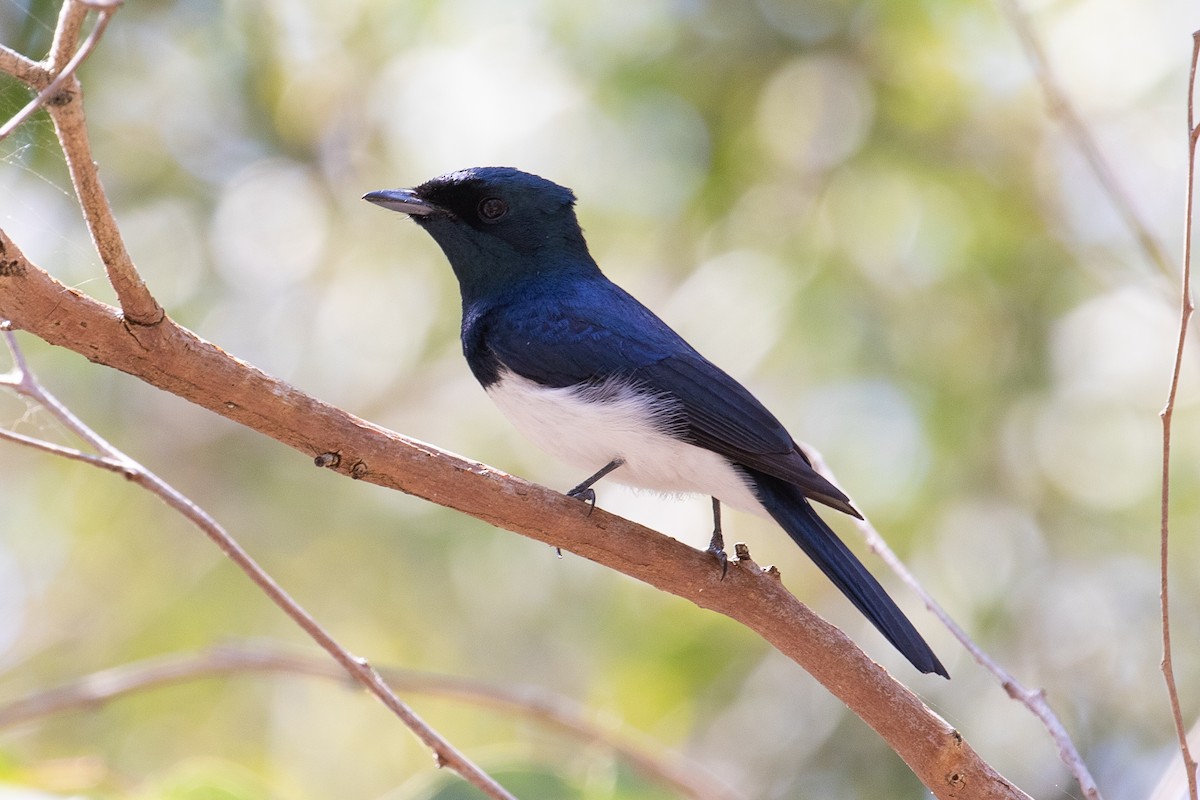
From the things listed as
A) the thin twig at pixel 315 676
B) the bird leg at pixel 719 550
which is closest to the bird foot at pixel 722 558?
the bird leg at pixel 719 550

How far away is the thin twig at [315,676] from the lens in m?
3.42

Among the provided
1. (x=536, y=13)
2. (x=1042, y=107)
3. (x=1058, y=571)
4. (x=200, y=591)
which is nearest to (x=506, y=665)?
(x=200, y=591)

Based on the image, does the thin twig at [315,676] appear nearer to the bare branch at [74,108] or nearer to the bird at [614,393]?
the bird at [614,393]

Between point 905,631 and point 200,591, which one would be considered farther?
point 200,591

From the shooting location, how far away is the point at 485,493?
277 cm

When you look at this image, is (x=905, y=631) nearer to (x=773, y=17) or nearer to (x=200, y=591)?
(x=773, y=17)

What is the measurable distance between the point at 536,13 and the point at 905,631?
143 inches

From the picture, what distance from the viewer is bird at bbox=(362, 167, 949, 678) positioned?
331 cm

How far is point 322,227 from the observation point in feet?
19.2

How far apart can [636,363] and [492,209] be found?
0.80 metres

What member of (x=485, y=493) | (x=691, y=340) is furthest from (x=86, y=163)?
(x=691, y=340)

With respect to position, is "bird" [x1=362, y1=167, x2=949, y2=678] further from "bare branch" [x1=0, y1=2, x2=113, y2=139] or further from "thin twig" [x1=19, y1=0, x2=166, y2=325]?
"bare branch" [x1=0, y1=2, x2=113, y2=139]

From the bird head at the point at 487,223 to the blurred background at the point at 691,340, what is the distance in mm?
1430

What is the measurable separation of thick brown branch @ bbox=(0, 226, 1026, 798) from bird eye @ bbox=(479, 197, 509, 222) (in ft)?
4.69
